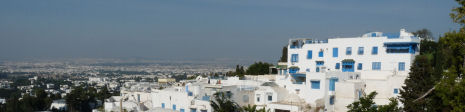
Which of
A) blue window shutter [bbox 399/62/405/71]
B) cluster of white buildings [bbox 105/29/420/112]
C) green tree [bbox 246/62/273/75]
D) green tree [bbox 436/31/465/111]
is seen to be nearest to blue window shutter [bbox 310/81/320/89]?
cluster of white buildings [bbox 105/29/420/112]

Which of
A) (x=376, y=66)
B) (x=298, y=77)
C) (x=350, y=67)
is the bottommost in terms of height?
(x=298, y=77)

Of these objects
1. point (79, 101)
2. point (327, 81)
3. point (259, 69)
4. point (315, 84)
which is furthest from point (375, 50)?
point (79, 101)

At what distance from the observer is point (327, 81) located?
2625 centimetres

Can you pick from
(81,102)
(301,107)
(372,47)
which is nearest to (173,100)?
(301,107)

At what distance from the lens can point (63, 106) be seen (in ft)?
178

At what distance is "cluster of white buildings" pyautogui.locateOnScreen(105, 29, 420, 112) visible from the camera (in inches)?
1017

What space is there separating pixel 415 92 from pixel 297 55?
13.8 meters

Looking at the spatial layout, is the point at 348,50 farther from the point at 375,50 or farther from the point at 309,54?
the point at 309,54

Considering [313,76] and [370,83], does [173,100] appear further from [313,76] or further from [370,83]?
[370,83]

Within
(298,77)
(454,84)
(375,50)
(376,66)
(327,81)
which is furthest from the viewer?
(298,77)

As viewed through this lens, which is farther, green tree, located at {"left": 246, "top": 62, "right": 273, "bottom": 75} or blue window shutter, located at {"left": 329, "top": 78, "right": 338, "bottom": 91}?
green tree, located at {"left": 246, "top": 62, "right": 273, "bottom": 75}

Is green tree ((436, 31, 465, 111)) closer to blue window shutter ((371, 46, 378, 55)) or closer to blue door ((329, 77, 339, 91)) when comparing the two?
blue door ((329, 77, 339, 91))

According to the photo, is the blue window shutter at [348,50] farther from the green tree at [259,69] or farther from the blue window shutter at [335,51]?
the green tree at [259,69]

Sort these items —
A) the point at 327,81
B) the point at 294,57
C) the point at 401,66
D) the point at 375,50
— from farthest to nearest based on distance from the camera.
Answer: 1. the point at 294,57
2. the point at 375,50
3. the point at 401,66
4. the point at 327,81
